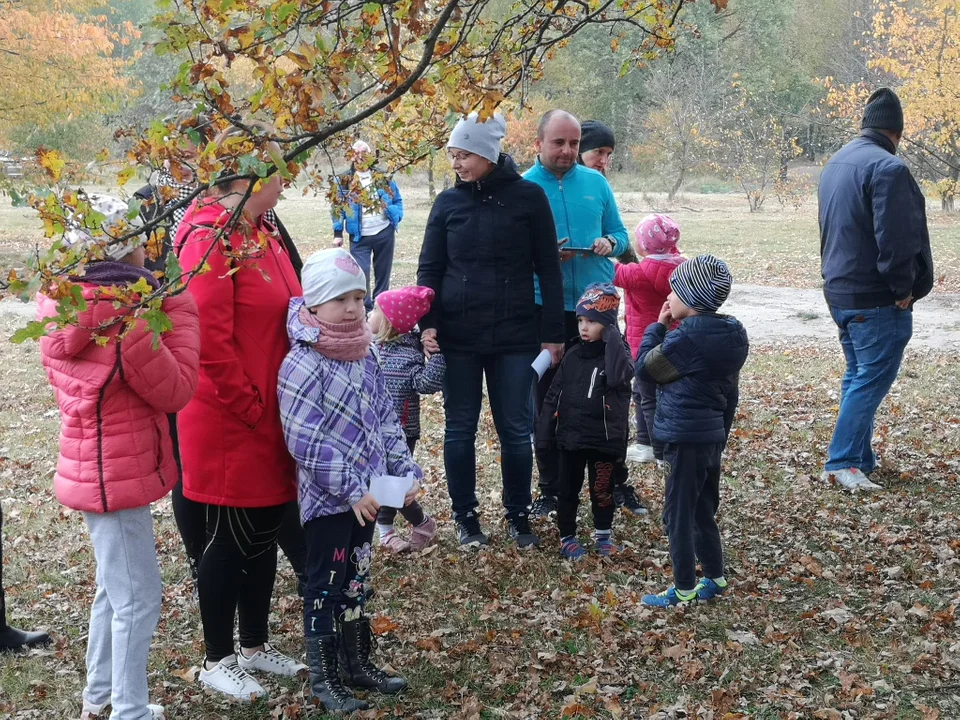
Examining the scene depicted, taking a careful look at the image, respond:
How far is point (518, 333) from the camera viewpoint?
524 centimetres

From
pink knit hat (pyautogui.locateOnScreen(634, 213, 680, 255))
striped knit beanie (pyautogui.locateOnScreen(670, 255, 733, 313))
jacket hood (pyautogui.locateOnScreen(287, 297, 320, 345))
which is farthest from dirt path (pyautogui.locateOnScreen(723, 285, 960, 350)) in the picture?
jacket hood (pyautogui.locateOnScreen(287, 297, 320, 345))

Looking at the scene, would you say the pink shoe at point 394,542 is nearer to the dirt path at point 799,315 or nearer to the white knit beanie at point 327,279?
the white knit beanie at point 327,279

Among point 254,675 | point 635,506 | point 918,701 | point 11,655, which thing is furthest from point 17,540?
point 918,701

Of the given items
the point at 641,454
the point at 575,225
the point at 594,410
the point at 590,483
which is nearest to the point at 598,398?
the point at 594,410

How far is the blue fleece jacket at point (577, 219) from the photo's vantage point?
5.95 meters

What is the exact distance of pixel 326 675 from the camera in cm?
388

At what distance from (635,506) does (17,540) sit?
3.86 metres

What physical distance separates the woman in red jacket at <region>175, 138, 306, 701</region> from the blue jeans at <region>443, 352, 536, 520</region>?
1558 mm

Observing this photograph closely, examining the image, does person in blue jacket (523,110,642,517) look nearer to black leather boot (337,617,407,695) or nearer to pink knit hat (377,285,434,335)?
pink knit hat (377,285,434,335)

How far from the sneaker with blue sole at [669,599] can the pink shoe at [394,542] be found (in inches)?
56.2

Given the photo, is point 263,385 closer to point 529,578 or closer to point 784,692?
point 529,578

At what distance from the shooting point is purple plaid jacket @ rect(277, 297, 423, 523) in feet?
12.2

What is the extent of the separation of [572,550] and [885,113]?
3.51 meters

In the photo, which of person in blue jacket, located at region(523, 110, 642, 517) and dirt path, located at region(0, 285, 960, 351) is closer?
person in blue jacket, located at region(523, 110, 642, 517)
